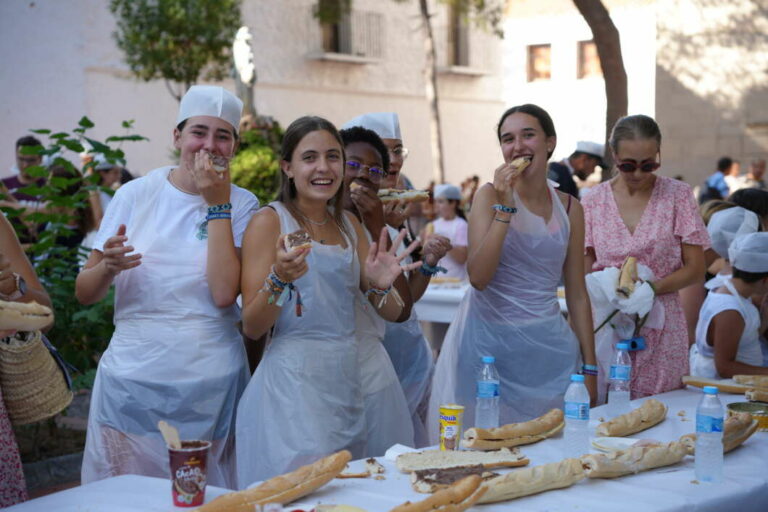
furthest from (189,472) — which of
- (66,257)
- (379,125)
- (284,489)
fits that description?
(66,257)

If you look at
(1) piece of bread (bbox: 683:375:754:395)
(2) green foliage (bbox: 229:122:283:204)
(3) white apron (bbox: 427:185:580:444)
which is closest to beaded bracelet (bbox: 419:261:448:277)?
(3) white apron (bbox: 427:185:580:444)

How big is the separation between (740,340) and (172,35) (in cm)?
1481

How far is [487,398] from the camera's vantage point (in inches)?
133

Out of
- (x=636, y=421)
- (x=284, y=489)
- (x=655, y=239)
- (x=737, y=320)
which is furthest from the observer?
(x=737, y=320)

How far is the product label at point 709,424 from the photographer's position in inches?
112

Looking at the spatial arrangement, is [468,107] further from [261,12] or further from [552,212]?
[552,212]

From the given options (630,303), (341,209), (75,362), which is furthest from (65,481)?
(630,303)

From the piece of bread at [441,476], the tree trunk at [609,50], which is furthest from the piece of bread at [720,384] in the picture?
the tree trunk at [609,50]

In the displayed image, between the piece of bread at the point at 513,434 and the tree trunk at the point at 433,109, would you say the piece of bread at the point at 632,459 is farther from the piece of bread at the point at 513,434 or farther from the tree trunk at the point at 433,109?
the tree trunk at the point at 433,109

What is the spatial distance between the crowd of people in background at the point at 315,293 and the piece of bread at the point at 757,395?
0.42 m

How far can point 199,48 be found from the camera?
17625 millimetres

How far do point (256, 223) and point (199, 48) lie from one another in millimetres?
15231

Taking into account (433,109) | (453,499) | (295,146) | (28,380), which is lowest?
(453,499)

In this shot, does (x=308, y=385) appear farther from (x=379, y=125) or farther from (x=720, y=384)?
(x=720, y=384)
